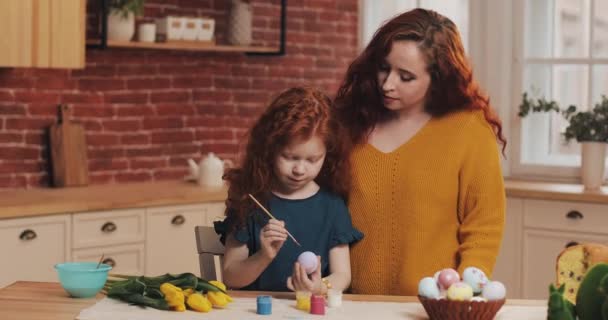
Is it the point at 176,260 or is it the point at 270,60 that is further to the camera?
the point at 270,60

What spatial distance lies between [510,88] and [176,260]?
2119 mm

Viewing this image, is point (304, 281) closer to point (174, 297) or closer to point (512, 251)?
point (174, 297)

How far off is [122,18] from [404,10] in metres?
1.80

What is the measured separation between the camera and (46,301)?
268 cm

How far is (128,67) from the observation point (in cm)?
559

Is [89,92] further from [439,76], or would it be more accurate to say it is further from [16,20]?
[439,76]

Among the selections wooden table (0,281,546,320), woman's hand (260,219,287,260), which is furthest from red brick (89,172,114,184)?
woman's hand (260,219,287,260)

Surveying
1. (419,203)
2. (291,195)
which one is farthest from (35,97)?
(419,203)

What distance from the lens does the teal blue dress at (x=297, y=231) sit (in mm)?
2852

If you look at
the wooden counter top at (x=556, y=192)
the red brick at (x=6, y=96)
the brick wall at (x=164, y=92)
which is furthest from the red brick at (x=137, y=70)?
the wooden counter top at (x=556, y=192)

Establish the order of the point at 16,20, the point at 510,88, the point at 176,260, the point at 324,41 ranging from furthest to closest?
the point at 324,41 < the point at 510,88 < the point at 176,260 < the point at 16,20

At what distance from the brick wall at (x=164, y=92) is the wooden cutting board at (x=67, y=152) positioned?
0.07 m

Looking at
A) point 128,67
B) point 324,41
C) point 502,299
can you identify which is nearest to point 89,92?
point 128,67

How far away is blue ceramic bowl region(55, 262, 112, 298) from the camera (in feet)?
8.79
